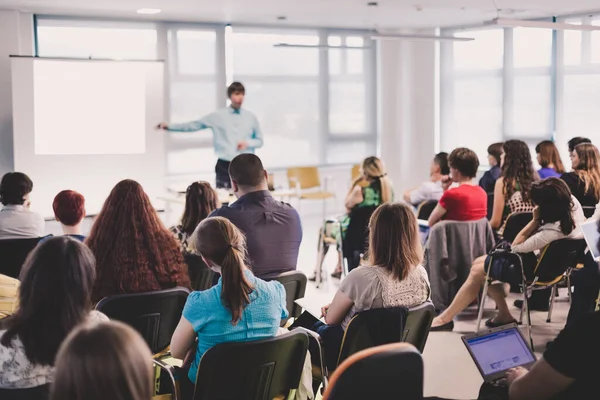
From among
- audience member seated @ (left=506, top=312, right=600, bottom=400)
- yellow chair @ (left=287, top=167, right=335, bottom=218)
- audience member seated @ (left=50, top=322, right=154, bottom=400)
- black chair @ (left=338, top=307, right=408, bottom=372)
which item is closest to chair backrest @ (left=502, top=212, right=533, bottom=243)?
black chair @ (left=338, top=307, right=408, bottom=372)

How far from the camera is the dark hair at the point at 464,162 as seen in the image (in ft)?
18.5

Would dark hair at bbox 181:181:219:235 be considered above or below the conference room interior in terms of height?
below

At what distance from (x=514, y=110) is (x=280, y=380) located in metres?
8.93

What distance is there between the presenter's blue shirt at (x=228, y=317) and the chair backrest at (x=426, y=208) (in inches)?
147

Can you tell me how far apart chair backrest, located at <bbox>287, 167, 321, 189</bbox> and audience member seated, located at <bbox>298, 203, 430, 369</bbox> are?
717cm

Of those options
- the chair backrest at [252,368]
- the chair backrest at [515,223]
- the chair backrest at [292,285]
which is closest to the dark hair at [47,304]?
the chair backrest at [252,368]

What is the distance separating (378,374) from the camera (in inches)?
83.4

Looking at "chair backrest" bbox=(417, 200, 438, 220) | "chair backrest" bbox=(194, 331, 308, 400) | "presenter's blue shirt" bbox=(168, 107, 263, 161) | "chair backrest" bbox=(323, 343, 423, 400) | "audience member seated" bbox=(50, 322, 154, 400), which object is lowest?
"chair backrest" bbox=(194, 331, 308, 400)

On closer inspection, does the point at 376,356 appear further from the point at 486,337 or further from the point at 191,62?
the point at 191,62

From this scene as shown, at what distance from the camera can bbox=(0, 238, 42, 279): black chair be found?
4531mm

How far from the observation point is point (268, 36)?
37.0 ft

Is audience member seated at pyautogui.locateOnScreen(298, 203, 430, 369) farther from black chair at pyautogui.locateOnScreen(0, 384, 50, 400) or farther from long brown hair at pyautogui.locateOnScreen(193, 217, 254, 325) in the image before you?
black chair at pyautogui.locateOnScreen(0, 384, 50, 400)

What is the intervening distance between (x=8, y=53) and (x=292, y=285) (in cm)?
650

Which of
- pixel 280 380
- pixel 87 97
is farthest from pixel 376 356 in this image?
pixel 87 97
